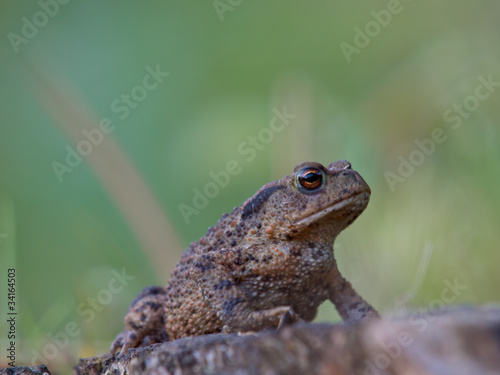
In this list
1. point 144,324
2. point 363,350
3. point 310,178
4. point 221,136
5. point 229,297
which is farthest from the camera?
point 221,136

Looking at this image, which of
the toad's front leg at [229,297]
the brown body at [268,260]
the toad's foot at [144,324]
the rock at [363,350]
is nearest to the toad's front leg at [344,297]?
the brown body at [268,260]

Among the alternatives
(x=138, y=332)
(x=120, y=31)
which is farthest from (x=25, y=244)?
(x=138, y=332)

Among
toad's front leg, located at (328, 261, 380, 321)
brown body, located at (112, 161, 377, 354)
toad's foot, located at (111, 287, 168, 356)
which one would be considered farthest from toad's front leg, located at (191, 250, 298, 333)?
toad's front leg, located at (328, 261, 380, 321)

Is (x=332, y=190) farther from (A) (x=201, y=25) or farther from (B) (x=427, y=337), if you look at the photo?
(A) (x=201, y=25)

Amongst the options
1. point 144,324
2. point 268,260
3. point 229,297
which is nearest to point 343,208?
point 268,260

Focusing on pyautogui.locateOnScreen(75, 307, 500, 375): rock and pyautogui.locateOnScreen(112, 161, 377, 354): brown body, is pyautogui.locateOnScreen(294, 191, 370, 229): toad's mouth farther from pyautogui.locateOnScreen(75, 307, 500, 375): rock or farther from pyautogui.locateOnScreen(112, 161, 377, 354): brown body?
pyautogui.locateOnScreen(75, 307, 500, 375): rock

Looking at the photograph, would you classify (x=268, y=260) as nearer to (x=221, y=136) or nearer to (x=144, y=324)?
(x=144, y=324)
